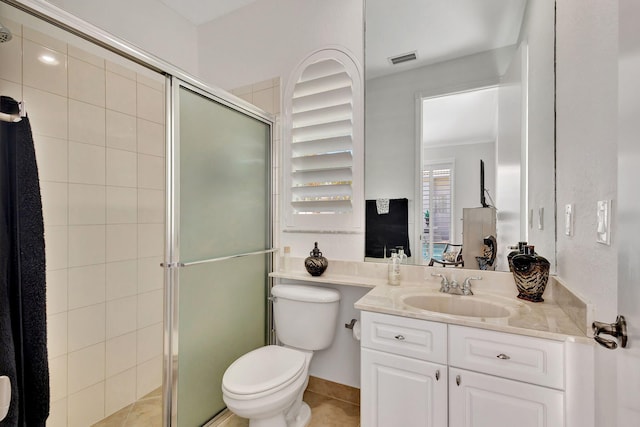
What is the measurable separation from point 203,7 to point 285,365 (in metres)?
2.58

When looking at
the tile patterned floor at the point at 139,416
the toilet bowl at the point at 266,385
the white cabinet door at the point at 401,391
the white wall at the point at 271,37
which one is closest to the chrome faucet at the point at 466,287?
the white cabinet door at the point at 401,391

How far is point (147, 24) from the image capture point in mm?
2066

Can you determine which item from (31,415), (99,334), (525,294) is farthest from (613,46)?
(99,334)

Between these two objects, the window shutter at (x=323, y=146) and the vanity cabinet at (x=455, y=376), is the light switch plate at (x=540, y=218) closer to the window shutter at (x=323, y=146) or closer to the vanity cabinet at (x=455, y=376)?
the vanity cabinet at (x=455, y=376)

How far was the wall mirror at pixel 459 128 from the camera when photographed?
143 cm

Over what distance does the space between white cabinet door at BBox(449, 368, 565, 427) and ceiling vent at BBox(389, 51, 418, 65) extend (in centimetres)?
165

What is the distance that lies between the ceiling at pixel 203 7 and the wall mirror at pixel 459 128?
1.13 m

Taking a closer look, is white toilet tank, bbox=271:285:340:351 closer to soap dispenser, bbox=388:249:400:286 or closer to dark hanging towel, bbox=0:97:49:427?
soap dispenser, bbox=388:249:400:286

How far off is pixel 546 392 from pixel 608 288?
1.44 ft

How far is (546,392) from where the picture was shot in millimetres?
979

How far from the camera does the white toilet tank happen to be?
170 cm

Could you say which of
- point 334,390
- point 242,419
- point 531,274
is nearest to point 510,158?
point 531,274

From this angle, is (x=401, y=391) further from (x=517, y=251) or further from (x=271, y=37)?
(x=271, y=37)

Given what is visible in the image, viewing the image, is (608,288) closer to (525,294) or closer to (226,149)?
(525,294)
